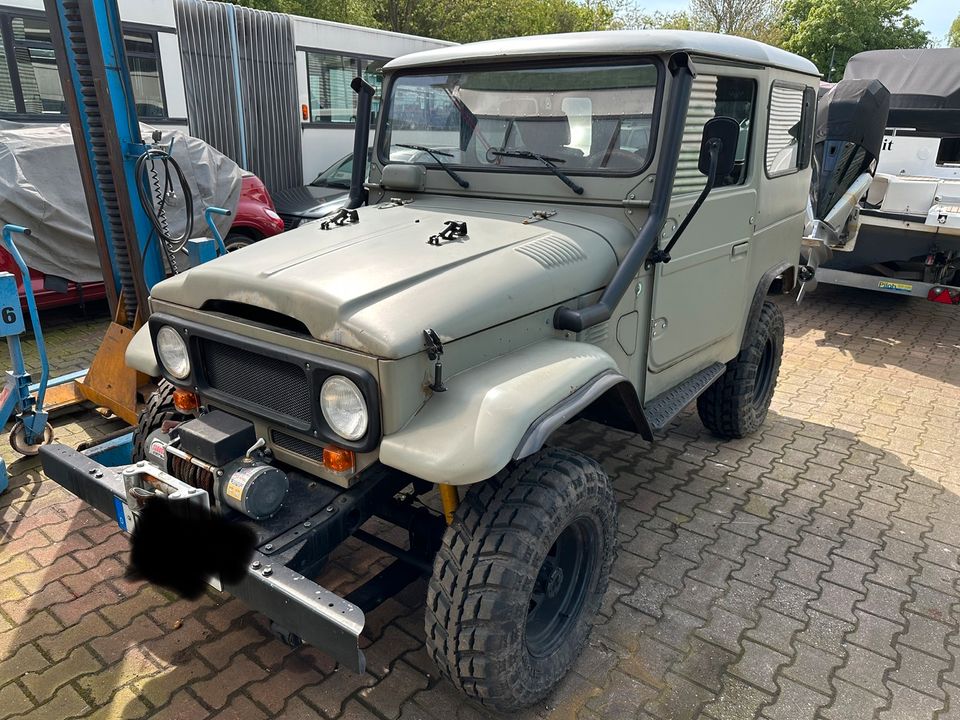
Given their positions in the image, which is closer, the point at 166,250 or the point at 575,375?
the point at 575,375

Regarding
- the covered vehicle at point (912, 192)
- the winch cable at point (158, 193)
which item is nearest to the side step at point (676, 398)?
the winch cable at point (158, 193)

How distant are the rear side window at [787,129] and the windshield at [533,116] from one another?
1210 mm

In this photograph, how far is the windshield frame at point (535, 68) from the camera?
9.59 ft

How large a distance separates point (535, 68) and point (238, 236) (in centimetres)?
517

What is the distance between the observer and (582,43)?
3.01m

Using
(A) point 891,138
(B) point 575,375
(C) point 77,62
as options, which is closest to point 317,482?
(B) point 575,375

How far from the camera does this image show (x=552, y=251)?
9.04ft

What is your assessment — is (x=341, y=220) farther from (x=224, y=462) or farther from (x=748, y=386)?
(x=748, y=386)

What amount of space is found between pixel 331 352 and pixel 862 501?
10.8 ft

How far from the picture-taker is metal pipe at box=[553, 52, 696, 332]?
110 inches

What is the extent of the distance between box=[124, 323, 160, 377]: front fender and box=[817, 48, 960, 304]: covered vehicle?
6.31 meters

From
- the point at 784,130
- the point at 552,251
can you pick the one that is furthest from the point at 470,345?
the point at 784,130

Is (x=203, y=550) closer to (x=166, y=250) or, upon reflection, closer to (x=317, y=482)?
(x=317, y=482)

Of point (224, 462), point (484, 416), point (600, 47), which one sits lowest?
point (224, 462)
